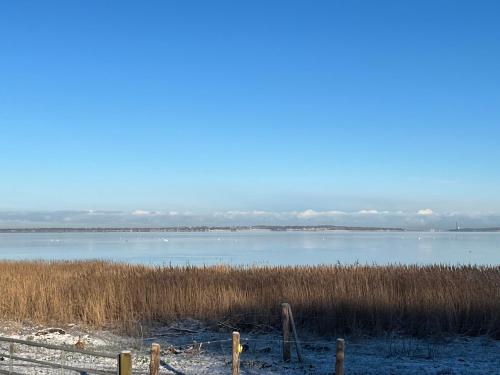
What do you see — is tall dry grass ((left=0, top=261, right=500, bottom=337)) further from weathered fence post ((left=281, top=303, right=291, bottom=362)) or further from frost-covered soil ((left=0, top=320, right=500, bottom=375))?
weathered fence post ((left=281, top=303, right=291, bottom=362))

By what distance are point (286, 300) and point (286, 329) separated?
3.47 m

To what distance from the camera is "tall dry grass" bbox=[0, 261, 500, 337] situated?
396 inches

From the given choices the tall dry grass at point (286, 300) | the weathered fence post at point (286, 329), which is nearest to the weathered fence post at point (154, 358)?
the weathered fence post at point (286, 329)

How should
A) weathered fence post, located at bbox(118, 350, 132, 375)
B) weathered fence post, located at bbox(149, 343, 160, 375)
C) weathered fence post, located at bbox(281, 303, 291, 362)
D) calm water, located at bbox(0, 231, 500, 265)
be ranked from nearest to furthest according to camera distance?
1. weathered fence post, located at bbox(118, 350, 132, 375)
2. weathered fence post, located at bbox(149, 343, 160, 375)
3. weathered fence post, located at bbox(281, 303, 291, 362)
4. calm water, located at bbox(0, 231, 500, 265)

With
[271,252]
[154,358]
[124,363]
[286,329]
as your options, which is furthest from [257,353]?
[271,252]

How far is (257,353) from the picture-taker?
8336 millimetres

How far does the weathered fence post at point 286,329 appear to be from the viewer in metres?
7.32

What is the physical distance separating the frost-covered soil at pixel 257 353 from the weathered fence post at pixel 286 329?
133 mm

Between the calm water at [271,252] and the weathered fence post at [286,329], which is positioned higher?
the weathered fence post at [286,329]

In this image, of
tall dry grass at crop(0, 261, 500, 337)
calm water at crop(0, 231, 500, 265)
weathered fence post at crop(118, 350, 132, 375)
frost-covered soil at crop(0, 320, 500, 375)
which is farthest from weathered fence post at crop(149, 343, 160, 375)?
calm water at crop(0, 231, 500, 265)

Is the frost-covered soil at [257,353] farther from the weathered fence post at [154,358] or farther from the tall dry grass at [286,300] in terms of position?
the weathered fence post at [154,358]

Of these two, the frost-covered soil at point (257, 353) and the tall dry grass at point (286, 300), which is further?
the tall dry grass at point (286, 300)

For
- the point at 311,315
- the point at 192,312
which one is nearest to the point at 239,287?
the point at 192,312

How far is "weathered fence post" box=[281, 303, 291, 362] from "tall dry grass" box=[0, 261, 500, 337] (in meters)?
2.36
